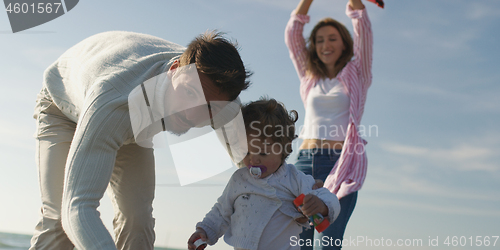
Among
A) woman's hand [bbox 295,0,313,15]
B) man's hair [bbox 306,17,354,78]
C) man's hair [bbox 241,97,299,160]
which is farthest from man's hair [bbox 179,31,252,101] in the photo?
woman's hand [bbox 295,0,313,15]

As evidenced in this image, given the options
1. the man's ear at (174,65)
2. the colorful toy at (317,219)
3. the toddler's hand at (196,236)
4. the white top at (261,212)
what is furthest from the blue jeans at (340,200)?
the man's ear at (174,65)

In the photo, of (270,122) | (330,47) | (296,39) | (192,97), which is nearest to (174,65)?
(192,97)

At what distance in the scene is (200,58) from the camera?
1.55 meters

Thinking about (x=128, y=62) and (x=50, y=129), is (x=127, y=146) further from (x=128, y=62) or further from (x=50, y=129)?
(x=128, y=62)

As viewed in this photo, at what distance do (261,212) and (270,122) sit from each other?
42 centimetres

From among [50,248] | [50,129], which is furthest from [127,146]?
[50,248]

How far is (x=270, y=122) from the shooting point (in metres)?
1.92

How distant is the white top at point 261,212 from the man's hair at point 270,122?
0.48ft

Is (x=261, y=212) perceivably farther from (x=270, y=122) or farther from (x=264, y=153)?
(x=270, y=122)

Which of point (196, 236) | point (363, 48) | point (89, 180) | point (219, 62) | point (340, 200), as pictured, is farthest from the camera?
point (363, 48)

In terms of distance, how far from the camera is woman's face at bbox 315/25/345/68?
3195 millimetres

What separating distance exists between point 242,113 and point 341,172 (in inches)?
45.0

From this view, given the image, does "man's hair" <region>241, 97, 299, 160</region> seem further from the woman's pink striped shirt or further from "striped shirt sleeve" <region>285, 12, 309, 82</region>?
"striped shirt sleeve" <region>285, 12, 309, 82</region>

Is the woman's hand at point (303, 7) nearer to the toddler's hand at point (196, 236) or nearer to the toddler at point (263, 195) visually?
the toddler at point (263, 195)
